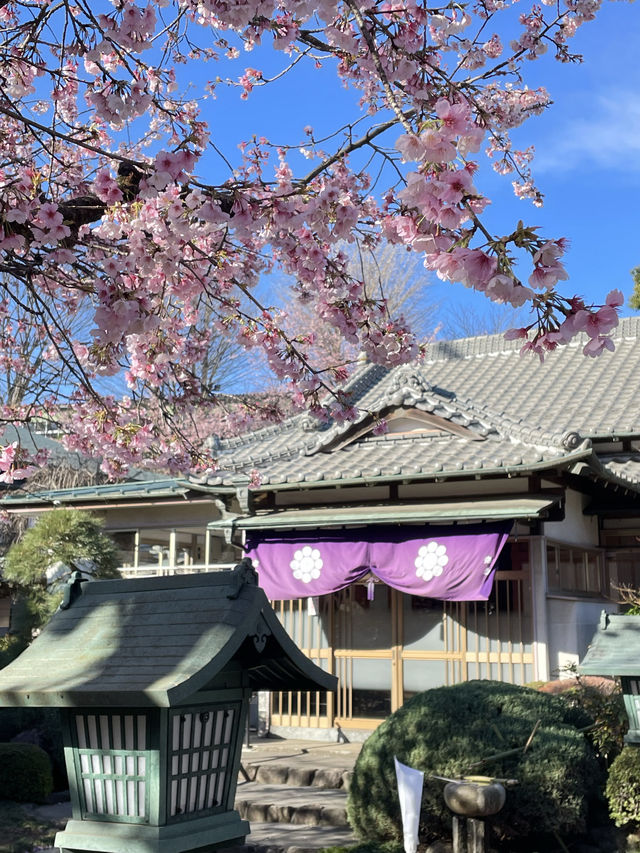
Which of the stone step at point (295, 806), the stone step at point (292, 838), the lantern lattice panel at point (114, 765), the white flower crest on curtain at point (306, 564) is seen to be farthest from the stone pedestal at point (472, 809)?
the white flower crest on curtain at point (306, 564)

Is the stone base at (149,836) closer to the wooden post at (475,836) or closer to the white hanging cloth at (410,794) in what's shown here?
the white hanging cloth at (410,794)

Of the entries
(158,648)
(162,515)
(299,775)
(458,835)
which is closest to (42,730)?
(299,775)

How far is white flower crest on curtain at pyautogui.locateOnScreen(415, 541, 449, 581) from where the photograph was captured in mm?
11750

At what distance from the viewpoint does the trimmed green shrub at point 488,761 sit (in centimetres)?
710

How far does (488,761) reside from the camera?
7.12m

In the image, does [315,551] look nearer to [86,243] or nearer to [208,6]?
[86,243]

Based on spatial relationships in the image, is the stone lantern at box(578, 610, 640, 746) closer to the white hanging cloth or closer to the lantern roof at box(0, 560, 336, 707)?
the white hanging cloth

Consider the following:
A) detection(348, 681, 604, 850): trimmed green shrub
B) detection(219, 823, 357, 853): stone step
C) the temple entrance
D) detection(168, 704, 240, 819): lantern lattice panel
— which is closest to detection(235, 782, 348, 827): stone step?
detection(219, 823, 357, 853): stone step

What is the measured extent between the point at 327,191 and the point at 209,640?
8.25 ft

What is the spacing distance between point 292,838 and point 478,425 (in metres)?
6.21

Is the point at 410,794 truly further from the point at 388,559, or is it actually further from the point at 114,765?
the point at 388,559

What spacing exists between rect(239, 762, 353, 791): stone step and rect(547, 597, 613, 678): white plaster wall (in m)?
3.04

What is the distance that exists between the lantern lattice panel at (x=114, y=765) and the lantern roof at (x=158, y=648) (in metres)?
0.25

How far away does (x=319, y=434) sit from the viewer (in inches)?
587
